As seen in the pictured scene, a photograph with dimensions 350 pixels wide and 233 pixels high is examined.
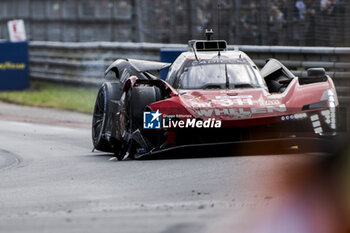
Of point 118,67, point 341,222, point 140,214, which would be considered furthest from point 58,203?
point 118,67

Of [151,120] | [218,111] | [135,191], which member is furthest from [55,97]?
[135,191]

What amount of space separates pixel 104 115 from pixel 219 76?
192cm

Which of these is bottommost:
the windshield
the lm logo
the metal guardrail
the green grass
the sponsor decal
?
the green grass

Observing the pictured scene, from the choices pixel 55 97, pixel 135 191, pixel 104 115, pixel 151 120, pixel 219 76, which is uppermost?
pixel 219 76

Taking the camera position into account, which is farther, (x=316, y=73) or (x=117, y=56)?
(x=117, y=56)

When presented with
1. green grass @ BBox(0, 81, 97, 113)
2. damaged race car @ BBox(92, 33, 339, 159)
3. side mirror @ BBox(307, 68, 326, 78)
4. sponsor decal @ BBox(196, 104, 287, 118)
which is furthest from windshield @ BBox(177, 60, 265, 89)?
green grass @ BBox(0, 81, 97, 113)

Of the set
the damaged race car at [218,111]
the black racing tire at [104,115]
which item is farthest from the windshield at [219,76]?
the black racing tire at [104,115]

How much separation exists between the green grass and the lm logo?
949 centimetres

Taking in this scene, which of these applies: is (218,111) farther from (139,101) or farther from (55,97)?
(55,97)

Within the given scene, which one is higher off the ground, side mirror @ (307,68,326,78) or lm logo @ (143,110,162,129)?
side mirror @ (307,68,326,78)

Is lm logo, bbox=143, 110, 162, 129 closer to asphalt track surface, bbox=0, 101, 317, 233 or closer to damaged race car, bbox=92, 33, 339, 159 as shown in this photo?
damaged race car, bbox=92, 33, 339, 159

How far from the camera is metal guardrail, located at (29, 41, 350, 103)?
1698 cm

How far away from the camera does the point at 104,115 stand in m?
13.0

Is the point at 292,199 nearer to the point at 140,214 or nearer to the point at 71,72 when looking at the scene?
the point at 140,214
